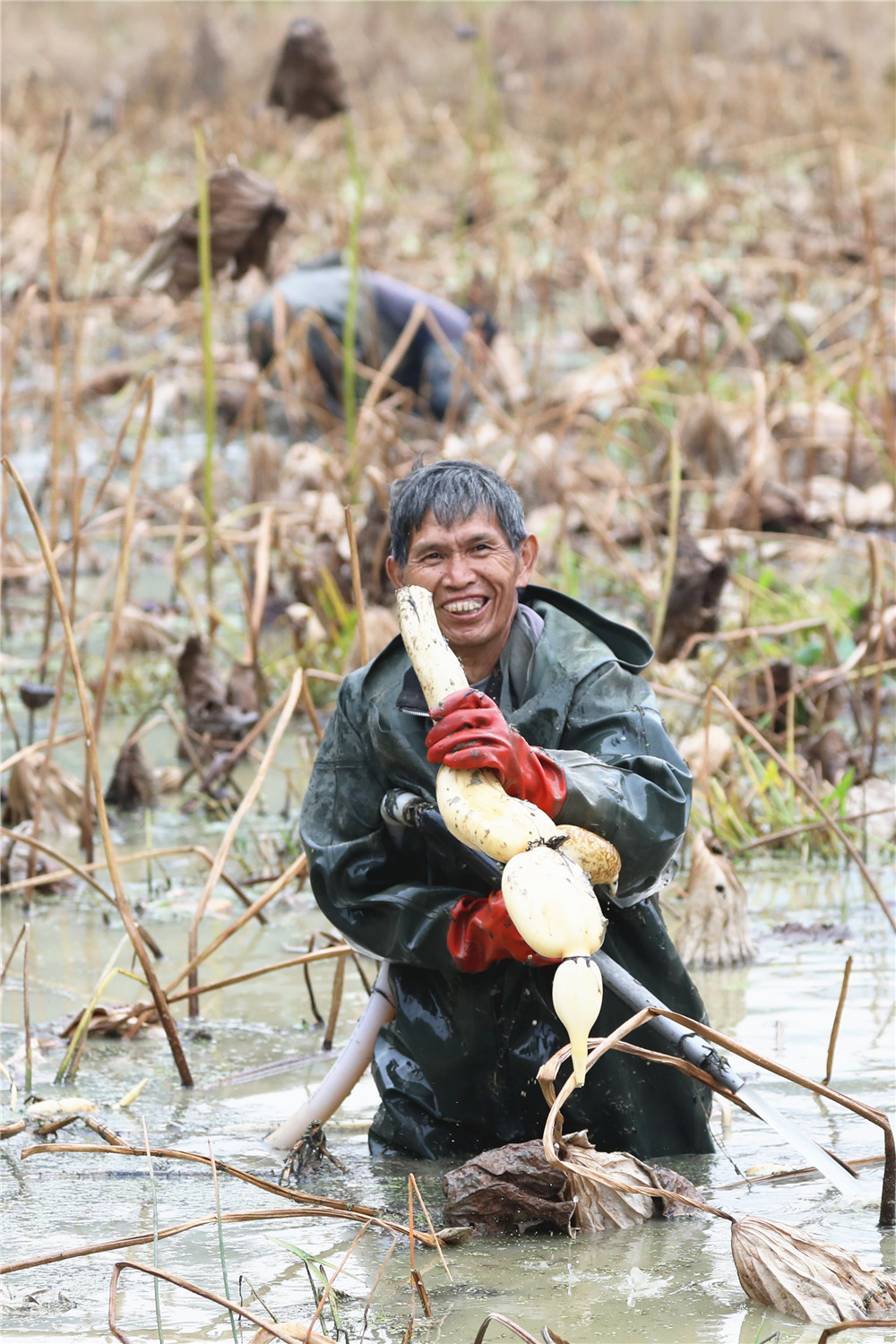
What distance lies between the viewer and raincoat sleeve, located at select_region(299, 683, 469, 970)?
7.30 ft

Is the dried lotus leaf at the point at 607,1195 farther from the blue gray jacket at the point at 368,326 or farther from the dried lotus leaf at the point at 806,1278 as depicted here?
the blue gray jacket at the point at 368,326

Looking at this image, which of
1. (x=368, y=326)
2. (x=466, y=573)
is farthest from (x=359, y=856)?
(x=368, y=326)

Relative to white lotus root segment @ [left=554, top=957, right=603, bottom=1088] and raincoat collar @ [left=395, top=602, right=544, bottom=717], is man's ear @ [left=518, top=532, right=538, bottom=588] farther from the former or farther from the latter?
white lotus root segment @ [left=554, top=957, right=603, bottom=1088]

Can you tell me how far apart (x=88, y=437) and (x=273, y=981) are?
5.11m

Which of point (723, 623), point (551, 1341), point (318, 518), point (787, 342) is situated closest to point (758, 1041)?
point (551, 1341)

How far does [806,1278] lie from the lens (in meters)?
1.69

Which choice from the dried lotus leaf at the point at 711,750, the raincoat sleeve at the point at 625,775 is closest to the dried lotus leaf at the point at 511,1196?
the raincoat sleeve at the point at 625,775

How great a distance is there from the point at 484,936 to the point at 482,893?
0.36ft

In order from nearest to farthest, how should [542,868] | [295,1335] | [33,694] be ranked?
[295,1335] < [542,868] < [33,694]

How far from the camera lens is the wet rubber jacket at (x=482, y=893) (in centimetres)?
220

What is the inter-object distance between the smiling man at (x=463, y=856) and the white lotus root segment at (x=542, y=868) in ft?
0.65

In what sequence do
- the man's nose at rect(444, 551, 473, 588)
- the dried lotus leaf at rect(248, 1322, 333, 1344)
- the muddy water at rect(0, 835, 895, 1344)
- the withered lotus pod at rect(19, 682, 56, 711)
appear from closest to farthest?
the dried lotus leaf at rect(248, 1322, 333, 1344) → the muddy water at rect(0, 835, 895, 1344) → the man's nose at rect(444, 551, 473, 588) → the withered lotus pod at rect(19, 682, 56, 711)

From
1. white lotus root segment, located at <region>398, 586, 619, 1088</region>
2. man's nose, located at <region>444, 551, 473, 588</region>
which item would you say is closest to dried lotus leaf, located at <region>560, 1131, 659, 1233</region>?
white lotus root segment, located at <region>398, 586, 619, 1088</region>

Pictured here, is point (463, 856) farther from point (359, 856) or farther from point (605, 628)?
point (605, 628)
